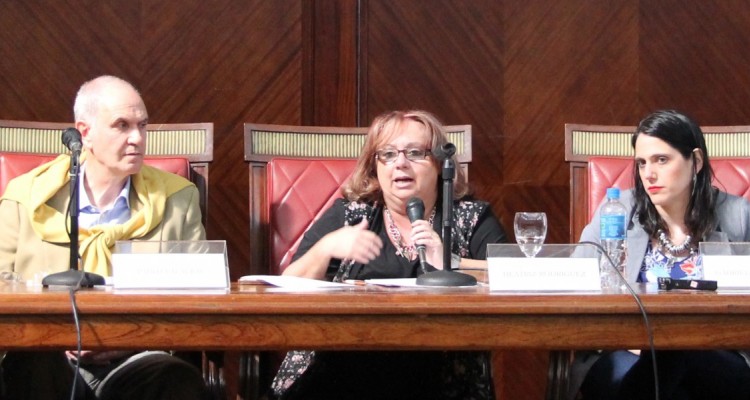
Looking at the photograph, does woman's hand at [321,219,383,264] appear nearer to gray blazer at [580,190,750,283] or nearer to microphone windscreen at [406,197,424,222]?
microphone windscreen at [406,197,424,222]

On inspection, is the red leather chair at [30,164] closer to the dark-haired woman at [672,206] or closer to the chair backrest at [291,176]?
the chair backrest at [291,176]

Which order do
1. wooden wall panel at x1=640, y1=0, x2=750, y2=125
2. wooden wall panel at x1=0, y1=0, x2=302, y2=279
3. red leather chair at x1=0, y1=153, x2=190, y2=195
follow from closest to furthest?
red leather chair at x1=0, y1=153, x2=190, y2=195 < wooden wall panel at x1=0, y1=0, x2=302, y2=279 < wooden wall panel at x1=640, y1=0, x2=750, y2=125

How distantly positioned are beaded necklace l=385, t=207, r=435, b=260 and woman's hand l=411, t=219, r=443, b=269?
17cm

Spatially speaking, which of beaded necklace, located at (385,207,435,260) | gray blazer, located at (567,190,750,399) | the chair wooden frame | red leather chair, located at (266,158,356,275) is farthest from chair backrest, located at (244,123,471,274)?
gray blazer, located at (567,190,750,399)

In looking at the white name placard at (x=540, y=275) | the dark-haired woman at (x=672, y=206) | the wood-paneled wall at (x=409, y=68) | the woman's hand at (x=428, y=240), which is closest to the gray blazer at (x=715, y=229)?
the dark-haired woman at (x=672, y=206)

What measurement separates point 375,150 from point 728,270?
1109mm

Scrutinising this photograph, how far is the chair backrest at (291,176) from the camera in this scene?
2.98 m

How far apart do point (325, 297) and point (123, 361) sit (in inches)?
32.0

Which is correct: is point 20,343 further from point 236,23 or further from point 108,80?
point 236,23

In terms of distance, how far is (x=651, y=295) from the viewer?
72.9 inches

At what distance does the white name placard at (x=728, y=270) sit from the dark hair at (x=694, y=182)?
70cm

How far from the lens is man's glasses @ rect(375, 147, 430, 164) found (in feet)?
9.13

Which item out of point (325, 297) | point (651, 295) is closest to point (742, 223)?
point (651, 295)

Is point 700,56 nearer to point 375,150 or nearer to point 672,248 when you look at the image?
point 672,248
